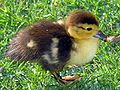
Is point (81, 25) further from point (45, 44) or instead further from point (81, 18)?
point (45, 44)

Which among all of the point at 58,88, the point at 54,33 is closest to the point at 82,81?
the point at 58,88

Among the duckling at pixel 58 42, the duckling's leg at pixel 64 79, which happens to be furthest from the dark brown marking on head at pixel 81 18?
the duckling's leg at pixel 64 79

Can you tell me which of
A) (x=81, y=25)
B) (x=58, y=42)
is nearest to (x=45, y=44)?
(x=58, y=42)

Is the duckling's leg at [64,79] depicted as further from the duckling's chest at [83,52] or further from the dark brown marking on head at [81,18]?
the dark brown marking on head at [81,18]

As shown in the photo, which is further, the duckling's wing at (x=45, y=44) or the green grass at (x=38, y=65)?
the green grass at (x=38, y=65)

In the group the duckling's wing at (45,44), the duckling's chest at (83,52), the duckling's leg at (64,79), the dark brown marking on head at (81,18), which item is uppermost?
the dark brown marking on head at (81,18)

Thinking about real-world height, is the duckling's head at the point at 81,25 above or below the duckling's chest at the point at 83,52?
above

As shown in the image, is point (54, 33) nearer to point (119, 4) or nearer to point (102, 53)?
point (102, 53)
